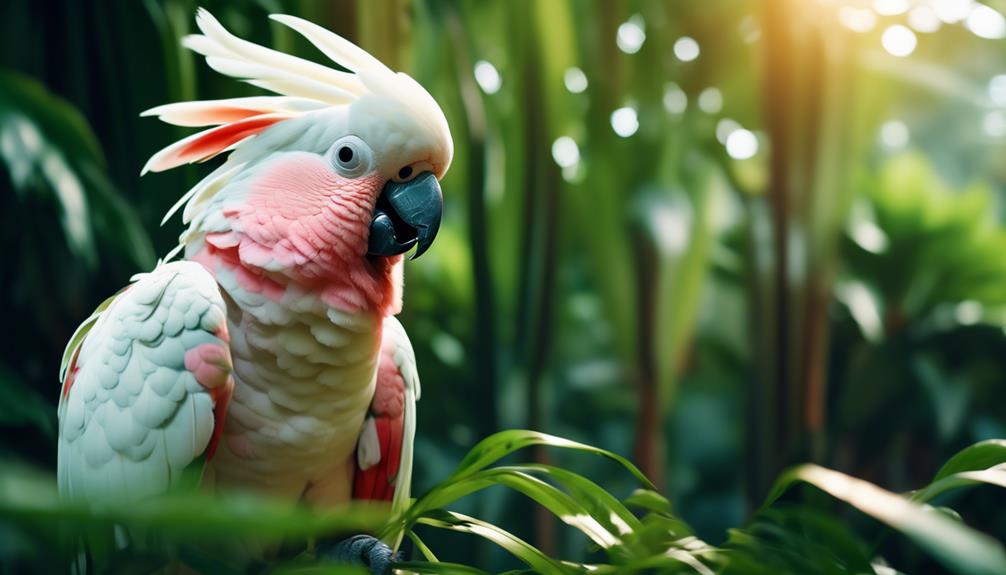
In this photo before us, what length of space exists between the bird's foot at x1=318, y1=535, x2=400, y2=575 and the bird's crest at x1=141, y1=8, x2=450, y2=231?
1.06 feet

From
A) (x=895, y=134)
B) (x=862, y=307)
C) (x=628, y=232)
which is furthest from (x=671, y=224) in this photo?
(x=895, y=134)

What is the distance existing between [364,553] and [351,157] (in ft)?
1.11

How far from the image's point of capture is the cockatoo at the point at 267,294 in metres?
0.68

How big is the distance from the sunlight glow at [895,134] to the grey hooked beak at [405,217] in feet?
8.26

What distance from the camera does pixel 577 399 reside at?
226cm

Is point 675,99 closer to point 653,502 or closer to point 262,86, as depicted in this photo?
point 262,86

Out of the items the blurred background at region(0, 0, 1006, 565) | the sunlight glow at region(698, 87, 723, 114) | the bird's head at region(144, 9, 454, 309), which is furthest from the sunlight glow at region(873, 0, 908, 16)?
the bird's head at region(144, 9, 454, 309)

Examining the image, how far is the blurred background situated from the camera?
49.8 inches

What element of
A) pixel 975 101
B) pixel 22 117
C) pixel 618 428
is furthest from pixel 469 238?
pixel 975 101

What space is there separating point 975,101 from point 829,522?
2.35 m

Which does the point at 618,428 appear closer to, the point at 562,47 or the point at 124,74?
the point at 562,47

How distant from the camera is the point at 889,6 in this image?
208 centimetres

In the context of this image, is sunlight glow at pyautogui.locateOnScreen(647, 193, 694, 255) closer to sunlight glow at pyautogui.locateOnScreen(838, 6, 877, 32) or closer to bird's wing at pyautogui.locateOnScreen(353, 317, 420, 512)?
sunlight glow at pyautogui.locateOnScreen(838, 6, 877, 32)

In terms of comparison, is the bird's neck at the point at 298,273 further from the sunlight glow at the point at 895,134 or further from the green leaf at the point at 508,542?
the sunlight glow at the point at 895,134
